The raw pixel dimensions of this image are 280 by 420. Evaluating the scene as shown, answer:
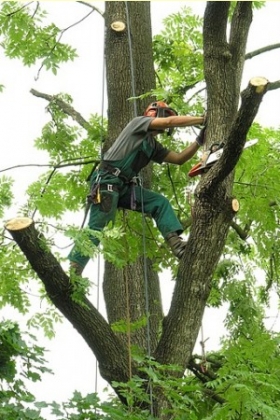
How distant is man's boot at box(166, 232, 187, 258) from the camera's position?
681 cm

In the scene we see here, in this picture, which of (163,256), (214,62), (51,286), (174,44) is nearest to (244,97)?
(214,62)

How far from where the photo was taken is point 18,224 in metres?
5.82

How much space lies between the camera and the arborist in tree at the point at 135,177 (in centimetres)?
689

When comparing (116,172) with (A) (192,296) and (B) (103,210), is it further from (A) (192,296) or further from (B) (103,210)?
(A) (192,296)

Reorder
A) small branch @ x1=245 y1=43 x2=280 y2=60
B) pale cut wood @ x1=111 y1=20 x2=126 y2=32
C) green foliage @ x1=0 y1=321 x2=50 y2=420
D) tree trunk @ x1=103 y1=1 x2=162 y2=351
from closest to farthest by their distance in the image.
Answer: green foliage @ x1=0 y1=321 x2=50 y2=420
tree trunk @ x1=103 y1=1 x2=162 y2=351
small branch @ x1=245 y1=43 x2=280 y2=60
pale cut wood @ x1=111 y1=20 x2=126 y2=32

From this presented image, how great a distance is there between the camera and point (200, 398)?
25.8 feet

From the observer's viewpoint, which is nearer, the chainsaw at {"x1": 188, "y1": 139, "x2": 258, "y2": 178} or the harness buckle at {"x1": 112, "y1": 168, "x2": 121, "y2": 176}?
the chainsaw at {"x1": 188, "y1": 139, "x2": 258, "y2": 178}

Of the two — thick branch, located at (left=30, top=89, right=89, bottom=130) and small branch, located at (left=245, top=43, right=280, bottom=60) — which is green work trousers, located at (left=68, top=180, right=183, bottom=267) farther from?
thick branch, located at (left=30, top=89, right=89, bottom=130)

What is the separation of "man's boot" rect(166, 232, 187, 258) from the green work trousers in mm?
41

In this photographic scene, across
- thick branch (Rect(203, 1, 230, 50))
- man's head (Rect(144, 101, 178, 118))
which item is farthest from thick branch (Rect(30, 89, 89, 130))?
thick branch (Rect(203, 1, 230, 50))

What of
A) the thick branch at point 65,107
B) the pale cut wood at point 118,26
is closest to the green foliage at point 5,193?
the thick branch at point 65,107

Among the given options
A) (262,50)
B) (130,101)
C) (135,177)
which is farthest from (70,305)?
(262,50)

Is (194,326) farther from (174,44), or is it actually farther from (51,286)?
(174,44)

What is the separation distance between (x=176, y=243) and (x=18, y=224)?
4.92 ft
